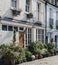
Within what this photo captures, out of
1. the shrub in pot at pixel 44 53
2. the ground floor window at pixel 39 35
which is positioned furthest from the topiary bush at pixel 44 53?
the ground floor window at pixel 39 35

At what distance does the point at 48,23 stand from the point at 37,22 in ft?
12.5

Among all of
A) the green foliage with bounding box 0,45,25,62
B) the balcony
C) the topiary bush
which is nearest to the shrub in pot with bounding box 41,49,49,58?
the topiary bush

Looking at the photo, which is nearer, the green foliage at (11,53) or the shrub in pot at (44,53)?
the green foliage at (11,53)

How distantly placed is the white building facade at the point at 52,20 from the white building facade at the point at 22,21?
1.62m

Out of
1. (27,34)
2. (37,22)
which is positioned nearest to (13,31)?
(27,34)

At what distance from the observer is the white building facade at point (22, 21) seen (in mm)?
20559

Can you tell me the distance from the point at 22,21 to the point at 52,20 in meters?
8.90

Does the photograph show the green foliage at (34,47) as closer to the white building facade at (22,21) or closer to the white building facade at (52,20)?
the white building facade at (22,21)

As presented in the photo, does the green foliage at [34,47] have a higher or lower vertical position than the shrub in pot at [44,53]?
higher

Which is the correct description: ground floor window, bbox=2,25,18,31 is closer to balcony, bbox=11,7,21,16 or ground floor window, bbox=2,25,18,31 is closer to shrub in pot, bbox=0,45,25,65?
balcony, bbox=11,7,21,16

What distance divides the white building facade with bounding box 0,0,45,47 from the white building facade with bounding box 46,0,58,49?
1.62 metres

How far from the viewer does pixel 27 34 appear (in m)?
24.7

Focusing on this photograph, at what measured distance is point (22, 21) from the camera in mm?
23516

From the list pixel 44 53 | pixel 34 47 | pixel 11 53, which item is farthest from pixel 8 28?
pixel 44 53
